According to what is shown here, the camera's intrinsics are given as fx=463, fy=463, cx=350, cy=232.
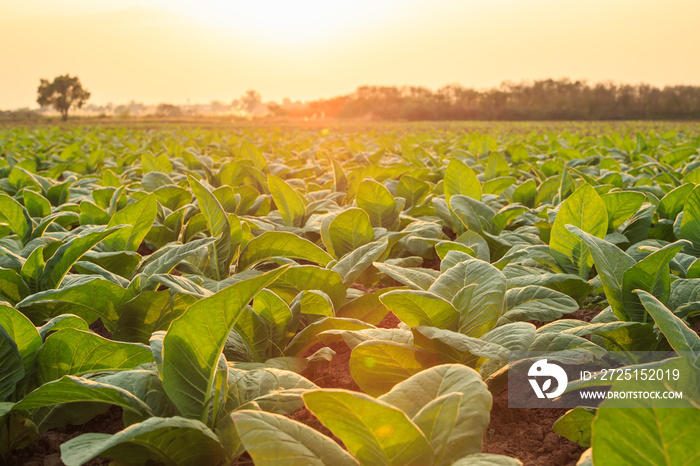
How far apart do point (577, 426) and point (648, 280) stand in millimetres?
436

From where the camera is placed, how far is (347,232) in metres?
1.79

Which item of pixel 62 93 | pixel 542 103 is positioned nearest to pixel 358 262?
pixel 542 103

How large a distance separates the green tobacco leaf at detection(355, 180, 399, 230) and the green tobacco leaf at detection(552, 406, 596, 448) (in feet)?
4.28

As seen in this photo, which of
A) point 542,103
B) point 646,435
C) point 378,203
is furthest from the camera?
point 542,103

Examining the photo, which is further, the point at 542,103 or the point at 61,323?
the point at 542,103

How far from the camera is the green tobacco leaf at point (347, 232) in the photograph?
68.5 inches

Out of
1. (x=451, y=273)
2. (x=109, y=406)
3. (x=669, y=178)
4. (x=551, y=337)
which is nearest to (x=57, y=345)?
(x=109, y=406)

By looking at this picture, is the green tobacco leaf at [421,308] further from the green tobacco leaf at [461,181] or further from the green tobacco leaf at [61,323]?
the green tobacco leaf at [461,181]

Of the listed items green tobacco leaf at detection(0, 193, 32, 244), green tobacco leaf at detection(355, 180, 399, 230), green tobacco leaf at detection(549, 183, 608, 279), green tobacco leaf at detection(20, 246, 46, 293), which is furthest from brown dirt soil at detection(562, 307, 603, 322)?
green tobacco leaf at detection(0, 193, 32, 244)

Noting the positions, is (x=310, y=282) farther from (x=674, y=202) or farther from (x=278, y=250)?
(x=674, y=202)

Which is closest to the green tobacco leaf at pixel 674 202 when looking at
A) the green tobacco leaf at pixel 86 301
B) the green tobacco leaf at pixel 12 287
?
the green tobacco leaf at pixel 86 301

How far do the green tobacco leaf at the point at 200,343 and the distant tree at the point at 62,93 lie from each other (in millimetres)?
69725

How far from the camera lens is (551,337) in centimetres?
113

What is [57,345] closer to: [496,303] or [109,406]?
[109,406]
